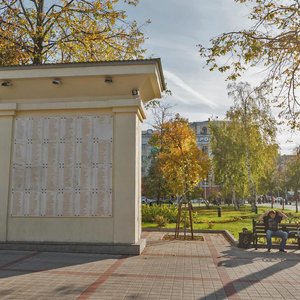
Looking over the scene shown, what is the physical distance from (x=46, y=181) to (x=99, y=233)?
2.16 meters

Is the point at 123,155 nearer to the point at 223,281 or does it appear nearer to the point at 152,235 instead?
the point at 223,281

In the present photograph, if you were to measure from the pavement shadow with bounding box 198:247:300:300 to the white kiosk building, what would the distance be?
2492 mm

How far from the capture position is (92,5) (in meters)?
16.8

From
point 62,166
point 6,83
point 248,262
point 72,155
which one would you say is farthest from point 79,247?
point 6,83

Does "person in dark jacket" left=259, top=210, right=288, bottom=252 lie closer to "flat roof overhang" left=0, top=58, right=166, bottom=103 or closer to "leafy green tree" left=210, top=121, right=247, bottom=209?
"flat roof overhang" left=0, top=58, right=166, bottom=103

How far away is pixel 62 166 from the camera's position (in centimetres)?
1017

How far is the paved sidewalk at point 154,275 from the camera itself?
606cm

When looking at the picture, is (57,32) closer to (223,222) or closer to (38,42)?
(38,42)

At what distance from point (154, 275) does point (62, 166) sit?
442cm

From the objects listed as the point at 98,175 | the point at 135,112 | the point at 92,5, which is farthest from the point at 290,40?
the point at 92,5

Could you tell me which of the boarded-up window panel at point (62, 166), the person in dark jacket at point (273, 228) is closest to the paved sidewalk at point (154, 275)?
the person in dark jacket at point (273, 228)

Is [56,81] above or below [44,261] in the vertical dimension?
above

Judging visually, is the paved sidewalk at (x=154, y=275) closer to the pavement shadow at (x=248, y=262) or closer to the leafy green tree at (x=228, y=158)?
the pavement shadow at (x=248, y=262)

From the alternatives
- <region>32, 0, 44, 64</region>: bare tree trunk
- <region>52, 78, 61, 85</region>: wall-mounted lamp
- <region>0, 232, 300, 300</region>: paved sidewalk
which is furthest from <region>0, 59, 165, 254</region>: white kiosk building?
<region>32, 0, 44, 64</region>: bare tree trunk
